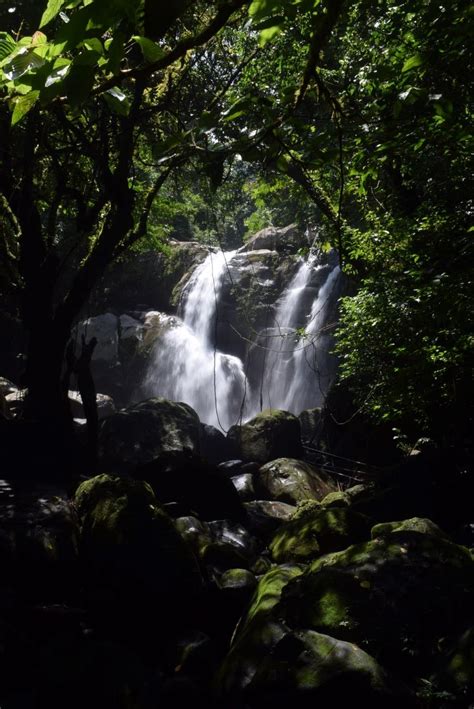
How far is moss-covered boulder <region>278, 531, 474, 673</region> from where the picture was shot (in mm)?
3980

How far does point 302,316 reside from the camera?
21.5 metres

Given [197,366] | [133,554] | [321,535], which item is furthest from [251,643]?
[197,366]

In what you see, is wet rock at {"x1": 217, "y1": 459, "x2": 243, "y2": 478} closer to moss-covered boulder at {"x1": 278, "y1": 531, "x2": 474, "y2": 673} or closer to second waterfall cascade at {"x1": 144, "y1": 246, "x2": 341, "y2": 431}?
second waterfall cascade at {"x1": 144, "y1": 246, "x2": 341, "y2": 431}

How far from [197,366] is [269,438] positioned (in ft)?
30.2

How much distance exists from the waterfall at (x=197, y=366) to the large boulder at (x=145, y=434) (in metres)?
7.20

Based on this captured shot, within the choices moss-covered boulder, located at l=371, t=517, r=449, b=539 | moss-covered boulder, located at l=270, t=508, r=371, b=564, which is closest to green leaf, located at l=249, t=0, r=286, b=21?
moss-covered boulder, located at l=371, t=517, r=449, b=539

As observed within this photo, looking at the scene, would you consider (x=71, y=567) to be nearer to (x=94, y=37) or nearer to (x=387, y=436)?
(x=94, y=37)

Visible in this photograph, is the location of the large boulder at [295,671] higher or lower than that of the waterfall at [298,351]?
lower

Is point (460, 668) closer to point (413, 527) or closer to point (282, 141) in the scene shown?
point (413, 527)

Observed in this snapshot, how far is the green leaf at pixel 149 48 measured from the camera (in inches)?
51.2

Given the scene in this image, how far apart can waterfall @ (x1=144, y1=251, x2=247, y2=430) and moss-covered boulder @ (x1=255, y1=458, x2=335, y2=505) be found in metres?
8.40

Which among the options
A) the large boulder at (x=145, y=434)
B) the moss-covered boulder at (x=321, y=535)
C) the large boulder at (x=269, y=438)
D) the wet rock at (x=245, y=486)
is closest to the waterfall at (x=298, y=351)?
the large boulder at (x=269, y=438)

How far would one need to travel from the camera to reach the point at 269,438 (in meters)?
13.8

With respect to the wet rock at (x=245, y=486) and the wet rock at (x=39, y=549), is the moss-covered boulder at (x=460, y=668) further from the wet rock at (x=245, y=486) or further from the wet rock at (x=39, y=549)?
the wet rock at (x=245, y=486)
